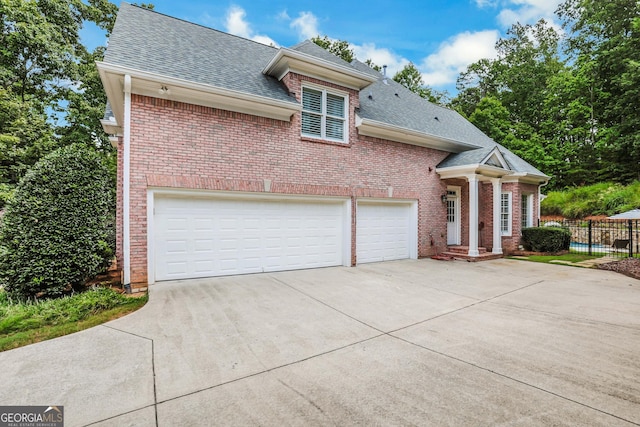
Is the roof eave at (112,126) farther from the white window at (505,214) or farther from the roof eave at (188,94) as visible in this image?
the white window at (505,214)

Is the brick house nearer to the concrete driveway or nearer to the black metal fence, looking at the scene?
the concrete driveway

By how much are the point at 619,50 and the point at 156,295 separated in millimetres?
29697

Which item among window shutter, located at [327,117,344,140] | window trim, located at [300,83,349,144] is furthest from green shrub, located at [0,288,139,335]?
window shutter, located at [327,117,344,140]

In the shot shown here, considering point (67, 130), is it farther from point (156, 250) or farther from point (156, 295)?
point (156, 295)

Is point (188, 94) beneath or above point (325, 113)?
beneath

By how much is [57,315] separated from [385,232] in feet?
28.0

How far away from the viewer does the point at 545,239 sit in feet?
40.0

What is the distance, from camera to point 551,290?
654 centimetres

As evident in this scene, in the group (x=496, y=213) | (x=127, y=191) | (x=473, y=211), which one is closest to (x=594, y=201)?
(x=496, y=213)

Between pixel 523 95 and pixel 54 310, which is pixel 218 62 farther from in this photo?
pixel 523 95

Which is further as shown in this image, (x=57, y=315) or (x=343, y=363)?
(x=57, y=315)

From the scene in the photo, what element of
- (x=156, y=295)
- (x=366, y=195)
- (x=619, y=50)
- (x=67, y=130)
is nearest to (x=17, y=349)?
(x=156, y=295)

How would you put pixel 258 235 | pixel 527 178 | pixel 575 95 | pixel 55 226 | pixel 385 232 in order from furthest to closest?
1. pixel 575 95
2. pixel 527 178
3. pixel 385 232
4. pixel 258 235
5. pixel 55 226

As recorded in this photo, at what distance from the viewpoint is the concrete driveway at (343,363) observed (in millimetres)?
2416
